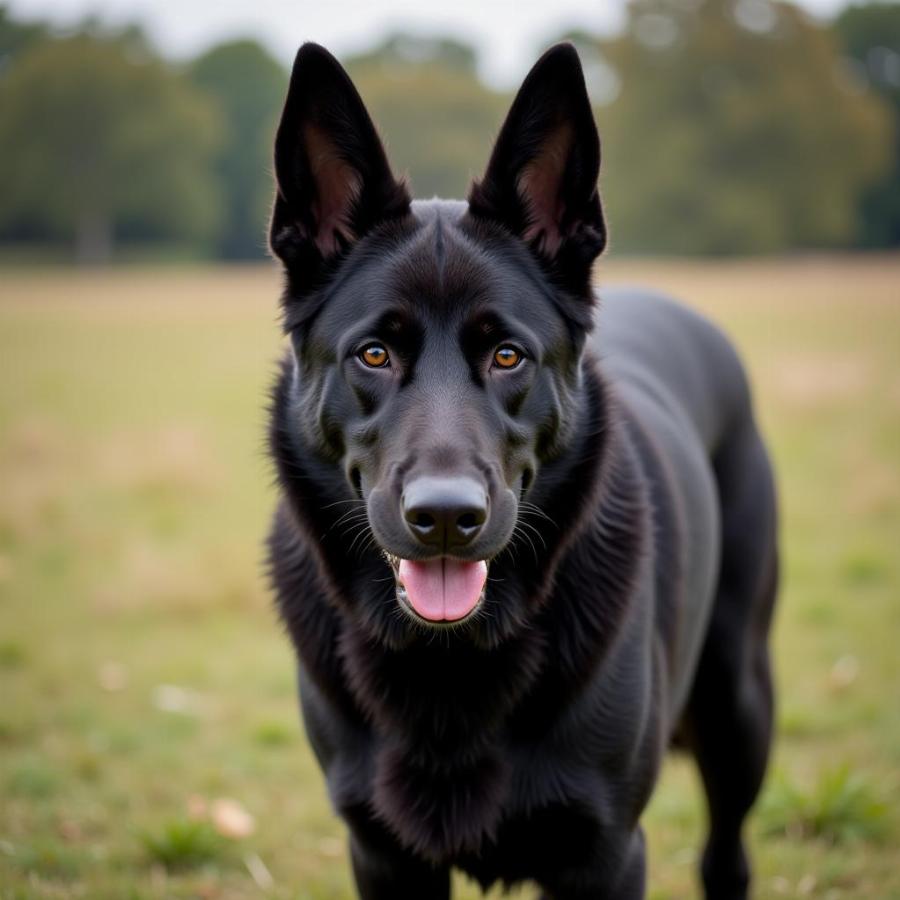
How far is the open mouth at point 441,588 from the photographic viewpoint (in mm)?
2324

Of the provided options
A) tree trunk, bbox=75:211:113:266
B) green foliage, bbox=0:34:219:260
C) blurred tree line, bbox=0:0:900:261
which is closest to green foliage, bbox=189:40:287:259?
blurred tree line, bbox=0:0:900:261

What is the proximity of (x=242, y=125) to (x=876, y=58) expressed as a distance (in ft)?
117

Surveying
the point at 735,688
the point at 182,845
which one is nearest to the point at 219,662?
the point at 182,845

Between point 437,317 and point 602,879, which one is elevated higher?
point 437,317

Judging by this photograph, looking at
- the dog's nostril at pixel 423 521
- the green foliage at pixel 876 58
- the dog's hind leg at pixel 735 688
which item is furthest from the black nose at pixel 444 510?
the green foliage at pixel 876 58

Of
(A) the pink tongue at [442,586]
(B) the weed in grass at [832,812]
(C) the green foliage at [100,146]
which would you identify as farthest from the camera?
(C) the green foliage at [100,146]

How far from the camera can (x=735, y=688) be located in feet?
11.6

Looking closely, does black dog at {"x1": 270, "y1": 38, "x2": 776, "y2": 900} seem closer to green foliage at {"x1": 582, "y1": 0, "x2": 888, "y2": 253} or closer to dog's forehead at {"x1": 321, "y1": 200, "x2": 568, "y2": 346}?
dog's forehead at {"x1": 321, "y1": 200, "x2": 568, "y2": 346}

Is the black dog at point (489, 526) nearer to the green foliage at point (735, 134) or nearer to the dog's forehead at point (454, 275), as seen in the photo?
the dog's forehead at point (454, 275)

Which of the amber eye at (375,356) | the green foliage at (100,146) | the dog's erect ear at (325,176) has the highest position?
the dog's erect ear at (325,176)

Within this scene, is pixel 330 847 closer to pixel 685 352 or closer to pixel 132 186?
pixel 685 352

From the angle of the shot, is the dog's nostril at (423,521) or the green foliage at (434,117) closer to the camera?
the dog's nostril at (423,521)

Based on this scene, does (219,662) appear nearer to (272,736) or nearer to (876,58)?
(272,736)

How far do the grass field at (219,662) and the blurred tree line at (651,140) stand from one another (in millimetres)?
33808
